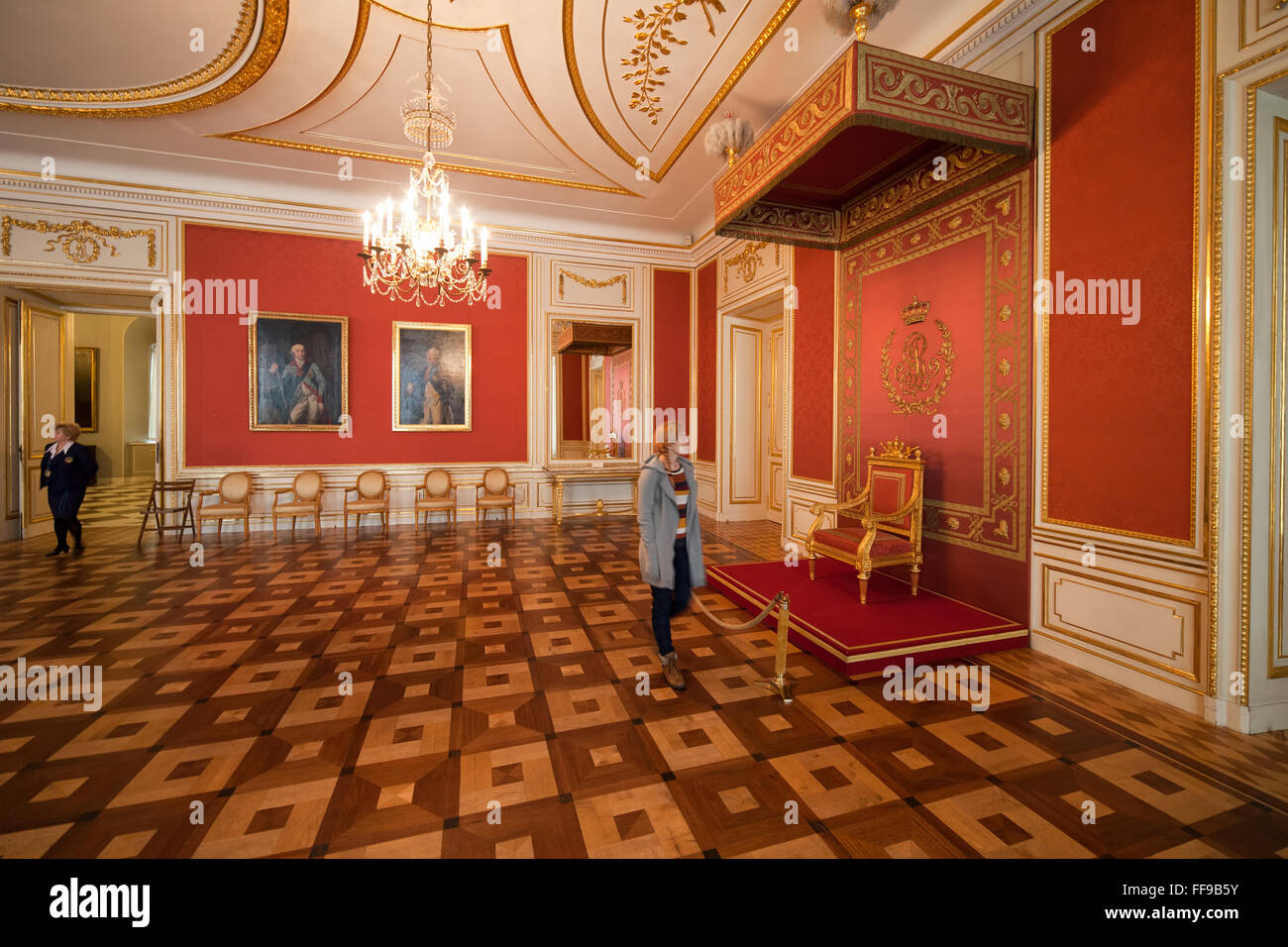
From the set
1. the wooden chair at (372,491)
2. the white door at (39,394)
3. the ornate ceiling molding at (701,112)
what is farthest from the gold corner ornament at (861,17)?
the white door at (39,394)

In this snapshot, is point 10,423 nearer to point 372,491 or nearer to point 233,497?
point 233,497

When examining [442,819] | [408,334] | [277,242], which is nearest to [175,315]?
[277,242]

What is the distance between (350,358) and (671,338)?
513cm

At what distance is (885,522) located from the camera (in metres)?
4.61

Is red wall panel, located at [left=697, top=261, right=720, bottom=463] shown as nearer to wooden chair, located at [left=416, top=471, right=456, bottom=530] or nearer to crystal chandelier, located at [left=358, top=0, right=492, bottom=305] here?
wooden chair, located at [left=416, top=471, right=456, bottom=530]

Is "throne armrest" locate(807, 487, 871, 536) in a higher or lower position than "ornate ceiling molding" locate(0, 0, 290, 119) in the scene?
lower

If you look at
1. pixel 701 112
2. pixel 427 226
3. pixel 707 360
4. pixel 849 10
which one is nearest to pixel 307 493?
pixel 427 226

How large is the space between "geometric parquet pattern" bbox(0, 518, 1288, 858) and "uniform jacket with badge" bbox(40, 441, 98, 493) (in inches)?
107

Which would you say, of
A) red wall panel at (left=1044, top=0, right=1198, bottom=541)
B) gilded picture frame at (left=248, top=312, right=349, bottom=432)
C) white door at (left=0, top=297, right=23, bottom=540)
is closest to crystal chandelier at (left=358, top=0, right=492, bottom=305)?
gilded picture frame at (left=248, top=312, right=349, bottom=432)

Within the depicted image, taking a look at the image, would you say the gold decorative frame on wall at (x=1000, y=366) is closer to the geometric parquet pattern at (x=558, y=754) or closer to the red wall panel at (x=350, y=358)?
the geometric parquet pattern at (x=558, y=754)

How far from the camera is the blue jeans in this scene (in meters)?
3.26

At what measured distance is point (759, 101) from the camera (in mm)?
5648

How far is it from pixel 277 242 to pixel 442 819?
8.61 m

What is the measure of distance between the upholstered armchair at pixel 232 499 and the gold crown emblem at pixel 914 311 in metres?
7.99
